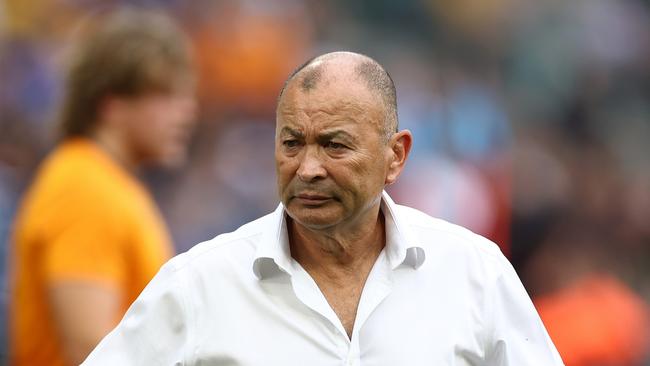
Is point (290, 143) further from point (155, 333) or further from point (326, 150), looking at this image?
point (155, 333)

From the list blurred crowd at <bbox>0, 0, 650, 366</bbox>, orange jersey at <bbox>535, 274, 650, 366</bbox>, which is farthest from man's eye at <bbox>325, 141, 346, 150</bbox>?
blurred crowd at <bbox>0, 0, 650, 366</bbox>

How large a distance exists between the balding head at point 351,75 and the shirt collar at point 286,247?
236 millimetres

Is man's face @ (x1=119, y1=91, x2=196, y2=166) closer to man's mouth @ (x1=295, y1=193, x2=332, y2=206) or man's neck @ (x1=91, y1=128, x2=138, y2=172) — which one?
man's neck @ (x1=91, y1=128, x2=138, y2=172)

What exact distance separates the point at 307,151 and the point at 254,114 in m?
7.26

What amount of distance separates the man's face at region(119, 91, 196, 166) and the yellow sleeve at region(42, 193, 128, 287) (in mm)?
440

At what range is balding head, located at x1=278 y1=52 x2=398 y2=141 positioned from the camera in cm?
329

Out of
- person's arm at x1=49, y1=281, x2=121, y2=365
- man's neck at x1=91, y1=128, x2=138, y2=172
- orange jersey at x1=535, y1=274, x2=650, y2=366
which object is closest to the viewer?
person's arm at x1=49, y1=281, x2=121, y2=365

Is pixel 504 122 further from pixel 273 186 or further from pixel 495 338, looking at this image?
pixel 495 338

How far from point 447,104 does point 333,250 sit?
279 inches

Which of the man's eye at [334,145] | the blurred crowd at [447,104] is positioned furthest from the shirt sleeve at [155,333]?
the blurred crowd at [447,104]

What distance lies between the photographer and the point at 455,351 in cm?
319

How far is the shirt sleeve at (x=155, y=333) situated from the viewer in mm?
3193

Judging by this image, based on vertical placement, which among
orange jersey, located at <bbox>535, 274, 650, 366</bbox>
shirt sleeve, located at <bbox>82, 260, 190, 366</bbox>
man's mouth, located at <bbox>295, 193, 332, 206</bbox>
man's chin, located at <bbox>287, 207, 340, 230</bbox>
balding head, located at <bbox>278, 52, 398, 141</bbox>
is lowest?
orange jersey, located at <bbox>535, 274, 650, 366</bbox>

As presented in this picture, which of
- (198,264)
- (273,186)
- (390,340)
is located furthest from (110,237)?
(273,186)
